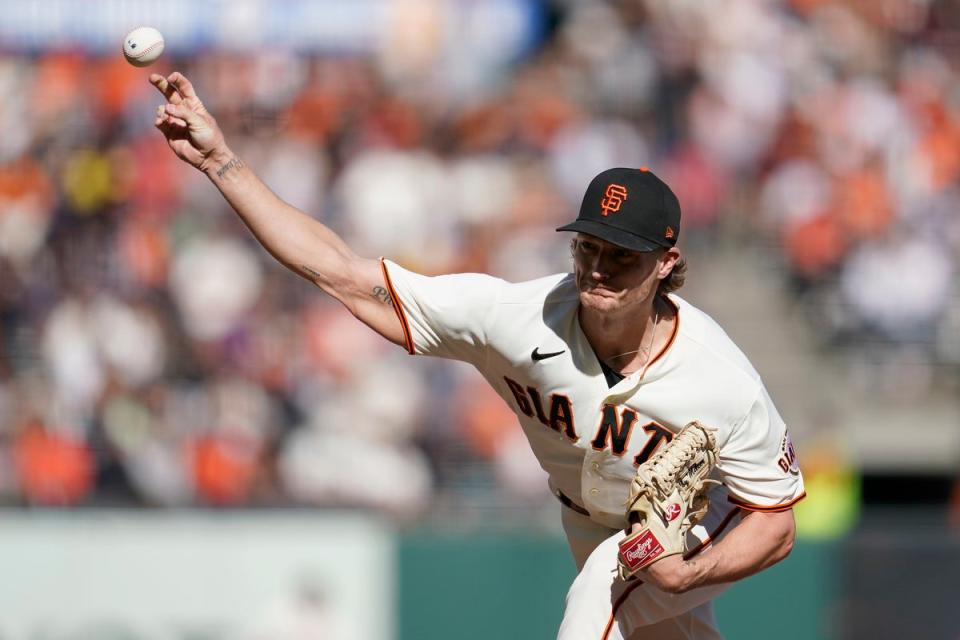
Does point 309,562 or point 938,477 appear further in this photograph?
point 938,477

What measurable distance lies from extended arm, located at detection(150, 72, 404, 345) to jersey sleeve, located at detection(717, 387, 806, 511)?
3.54 feet

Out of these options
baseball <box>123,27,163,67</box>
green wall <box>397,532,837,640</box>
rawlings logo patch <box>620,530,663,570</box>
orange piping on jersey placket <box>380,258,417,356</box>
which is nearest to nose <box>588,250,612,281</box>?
orange piping on jersey placket <box>380,258,417,356</box>

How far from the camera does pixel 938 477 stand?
41.3 ft

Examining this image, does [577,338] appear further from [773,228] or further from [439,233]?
[773,228]

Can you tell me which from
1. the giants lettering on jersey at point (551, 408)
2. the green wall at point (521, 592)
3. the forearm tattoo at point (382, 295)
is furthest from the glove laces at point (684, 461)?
the green wall at point (521, 592)

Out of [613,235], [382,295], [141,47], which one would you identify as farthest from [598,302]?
[141,47]

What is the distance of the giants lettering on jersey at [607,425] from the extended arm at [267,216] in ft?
1.56

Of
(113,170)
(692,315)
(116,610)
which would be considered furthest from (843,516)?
(692,315)

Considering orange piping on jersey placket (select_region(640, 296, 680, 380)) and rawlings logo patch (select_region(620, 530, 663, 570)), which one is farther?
orange piping on jersey placket (select_region(640, 296, 680, 380))

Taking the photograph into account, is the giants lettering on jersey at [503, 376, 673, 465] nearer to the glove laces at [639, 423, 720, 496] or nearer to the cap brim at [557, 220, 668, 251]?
the glove laces at [639, 423, 720, 496]

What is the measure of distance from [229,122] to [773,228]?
4.38 m

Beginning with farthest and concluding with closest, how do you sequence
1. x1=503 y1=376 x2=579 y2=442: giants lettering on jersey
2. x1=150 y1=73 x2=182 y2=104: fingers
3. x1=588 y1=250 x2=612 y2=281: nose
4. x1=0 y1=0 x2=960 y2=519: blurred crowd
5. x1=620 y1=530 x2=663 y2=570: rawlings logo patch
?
x1=0 y1=0 x2=960 y2=519: blurred crowd, x1=503 y1=376 x2=579 y2=442: giants lettering on jersey, x1=150 y1=73 x2=182 y2=104: fingers, x1=588 y1=250 x2=612 y2=281: nose, x1=620 y1=530 x2=663 y2=570: rawlings logo patch

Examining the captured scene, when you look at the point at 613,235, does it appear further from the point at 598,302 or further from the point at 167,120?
the point at 167,120

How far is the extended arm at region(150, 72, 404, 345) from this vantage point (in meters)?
4.71
